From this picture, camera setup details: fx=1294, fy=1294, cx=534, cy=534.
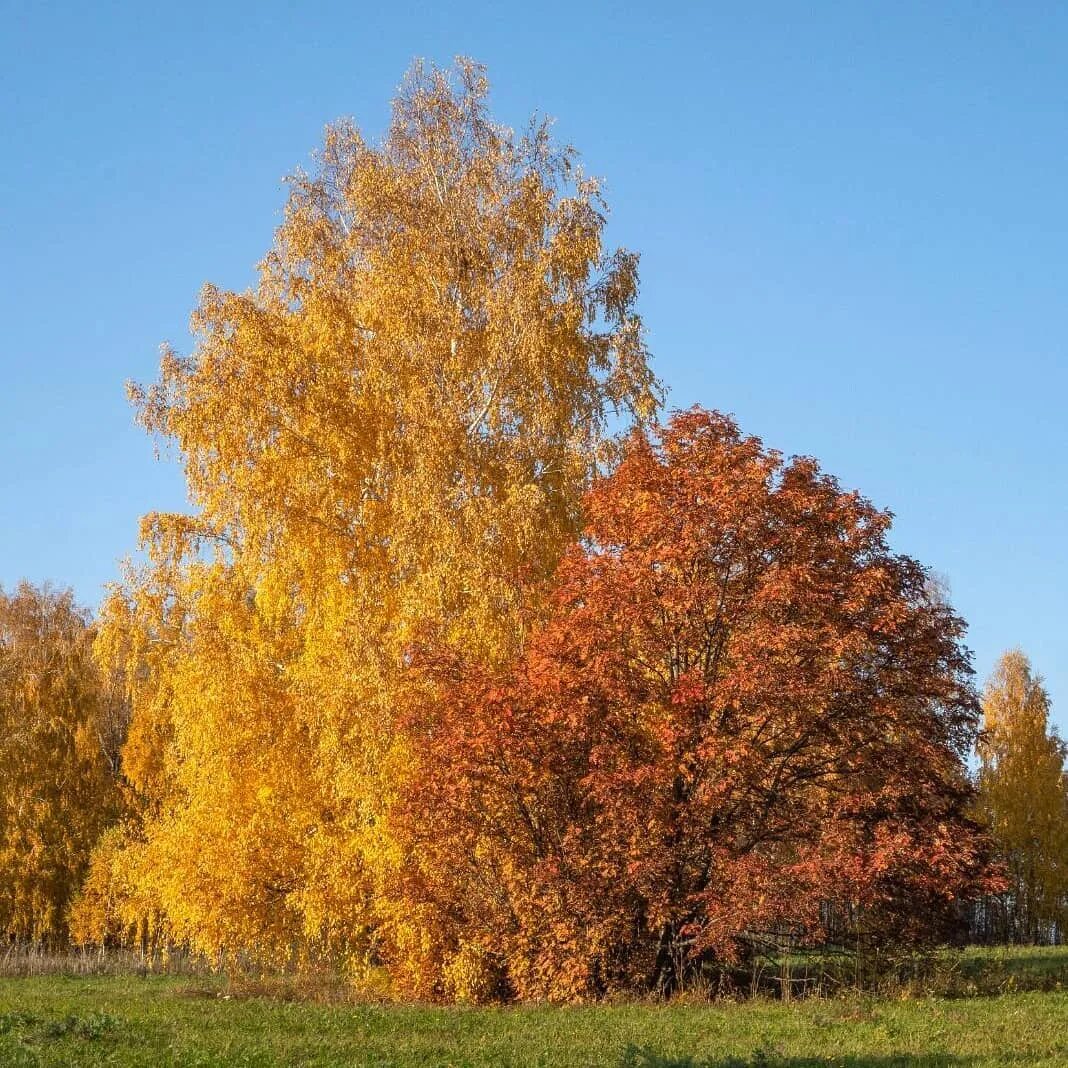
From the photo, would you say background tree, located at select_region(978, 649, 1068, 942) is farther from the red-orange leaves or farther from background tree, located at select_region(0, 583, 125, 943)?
background tree, located at select_region(0, 583, 125, 943)

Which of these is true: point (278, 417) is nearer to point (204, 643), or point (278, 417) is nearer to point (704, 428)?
point (204, 643)

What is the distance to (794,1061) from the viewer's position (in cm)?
1253

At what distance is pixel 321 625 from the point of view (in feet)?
78.7

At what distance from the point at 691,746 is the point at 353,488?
9.04 m

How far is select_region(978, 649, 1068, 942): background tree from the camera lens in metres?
43.5

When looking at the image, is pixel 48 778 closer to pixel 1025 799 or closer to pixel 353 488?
pixel 353 488

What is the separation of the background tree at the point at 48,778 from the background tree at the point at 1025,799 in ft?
93.3

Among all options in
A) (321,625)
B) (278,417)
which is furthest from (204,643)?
(278,417)

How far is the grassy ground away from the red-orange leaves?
1.59m

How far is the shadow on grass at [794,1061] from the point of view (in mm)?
11945

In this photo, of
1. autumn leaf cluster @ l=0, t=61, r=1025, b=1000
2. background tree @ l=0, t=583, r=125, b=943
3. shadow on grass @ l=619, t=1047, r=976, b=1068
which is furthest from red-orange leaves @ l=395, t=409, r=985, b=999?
background tree @ l=0, t=583, r=125, b=943

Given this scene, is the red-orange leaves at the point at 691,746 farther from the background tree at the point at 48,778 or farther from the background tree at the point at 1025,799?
the background tree at the point at 1025,799

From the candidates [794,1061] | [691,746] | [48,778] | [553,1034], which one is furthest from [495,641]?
[48,778]

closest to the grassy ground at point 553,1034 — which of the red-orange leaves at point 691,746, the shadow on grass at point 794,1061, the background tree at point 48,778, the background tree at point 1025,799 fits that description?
the shadow on grass at point 794,1061
